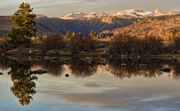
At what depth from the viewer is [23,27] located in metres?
157

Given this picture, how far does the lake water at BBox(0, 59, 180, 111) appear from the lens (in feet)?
145

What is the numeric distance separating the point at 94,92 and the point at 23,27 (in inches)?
4103

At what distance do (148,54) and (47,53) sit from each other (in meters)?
30.9

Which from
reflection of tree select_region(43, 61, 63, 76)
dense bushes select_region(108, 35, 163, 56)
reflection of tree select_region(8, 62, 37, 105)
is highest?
reflection of tree select_region(8, 62, 37, 105)

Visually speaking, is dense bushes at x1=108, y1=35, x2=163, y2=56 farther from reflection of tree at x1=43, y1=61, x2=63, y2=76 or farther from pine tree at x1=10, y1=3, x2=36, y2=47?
reflection of tree at x1=43, y1=61, x2=63, y2=76

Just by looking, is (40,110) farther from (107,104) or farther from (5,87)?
(5,87)

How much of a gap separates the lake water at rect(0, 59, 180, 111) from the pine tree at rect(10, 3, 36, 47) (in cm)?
7352

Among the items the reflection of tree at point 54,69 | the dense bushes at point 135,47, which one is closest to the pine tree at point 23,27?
the dense bushes at point 135,47

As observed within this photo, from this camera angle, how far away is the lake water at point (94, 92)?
44.1 m

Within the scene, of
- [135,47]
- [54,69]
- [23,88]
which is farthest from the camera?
[135,47]

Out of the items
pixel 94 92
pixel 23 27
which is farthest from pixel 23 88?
pixel 23 27

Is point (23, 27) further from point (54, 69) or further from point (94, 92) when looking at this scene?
point (94, 92)

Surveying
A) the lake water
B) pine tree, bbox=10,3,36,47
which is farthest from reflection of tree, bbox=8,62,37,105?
pine tree, bbox=10,3,36,47

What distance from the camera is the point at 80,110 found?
1638 inches
